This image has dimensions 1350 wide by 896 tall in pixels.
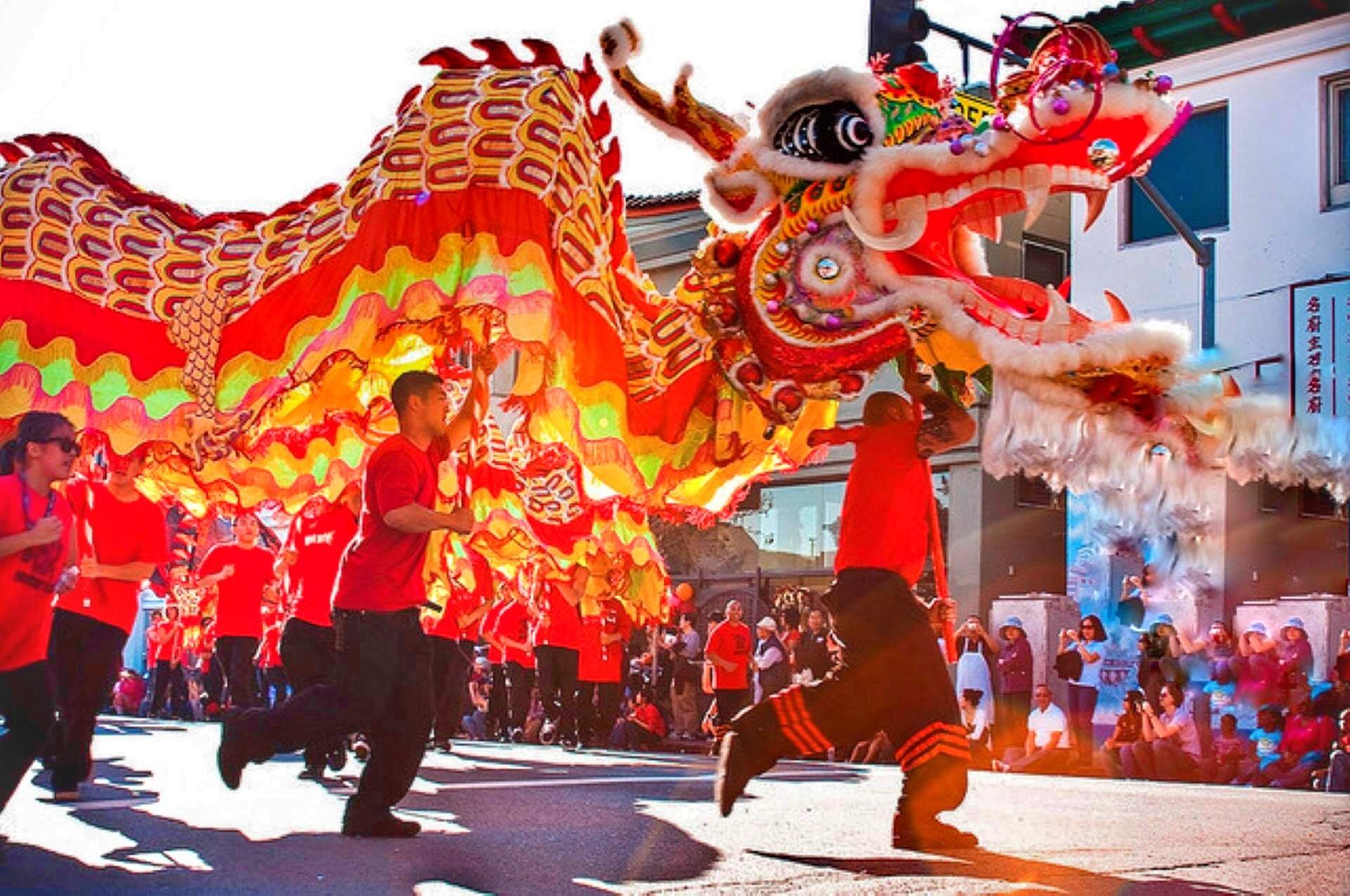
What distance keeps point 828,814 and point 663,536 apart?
1534 cm

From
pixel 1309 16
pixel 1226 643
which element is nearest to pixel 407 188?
pixel 1226 643

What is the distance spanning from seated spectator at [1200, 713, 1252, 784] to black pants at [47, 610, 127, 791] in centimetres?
786

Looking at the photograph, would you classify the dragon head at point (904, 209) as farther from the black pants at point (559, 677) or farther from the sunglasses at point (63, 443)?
the black pants at point (559, 677)

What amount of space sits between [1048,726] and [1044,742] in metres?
0.14

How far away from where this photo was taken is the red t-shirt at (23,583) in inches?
215

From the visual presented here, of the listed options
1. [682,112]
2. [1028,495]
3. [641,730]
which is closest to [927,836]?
[682,112]

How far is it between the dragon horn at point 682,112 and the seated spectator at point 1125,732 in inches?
315

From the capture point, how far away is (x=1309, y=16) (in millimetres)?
15586

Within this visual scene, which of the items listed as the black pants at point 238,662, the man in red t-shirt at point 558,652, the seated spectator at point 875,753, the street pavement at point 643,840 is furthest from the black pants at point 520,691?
the street pavement at point 643,840

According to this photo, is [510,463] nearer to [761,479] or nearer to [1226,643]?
[761,479]

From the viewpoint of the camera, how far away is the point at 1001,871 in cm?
541

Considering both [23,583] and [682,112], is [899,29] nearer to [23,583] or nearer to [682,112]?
[682,112]

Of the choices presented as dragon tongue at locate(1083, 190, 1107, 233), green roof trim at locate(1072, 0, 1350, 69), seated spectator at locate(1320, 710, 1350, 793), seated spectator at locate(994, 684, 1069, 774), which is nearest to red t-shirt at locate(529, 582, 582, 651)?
seated spectator at locate(994, 684, 1069, 774)

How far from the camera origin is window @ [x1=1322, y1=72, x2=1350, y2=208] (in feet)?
49.4
